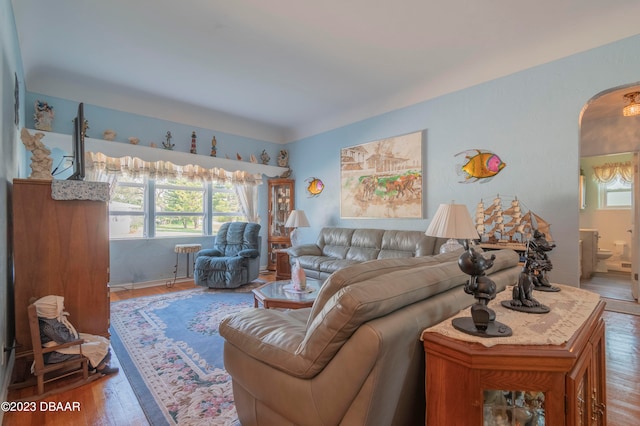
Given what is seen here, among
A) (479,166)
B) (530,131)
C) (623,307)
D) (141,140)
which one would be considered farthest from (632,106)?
(141,140)

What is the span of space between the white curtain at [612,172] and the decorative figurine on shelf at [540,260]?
19.5 feet

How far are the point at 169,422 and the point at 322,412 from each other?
46.3 inches

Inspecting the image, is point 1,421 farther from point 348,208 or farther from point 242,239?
point 348,208

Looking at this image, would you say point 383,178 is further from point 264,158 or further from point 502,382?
point 502,382

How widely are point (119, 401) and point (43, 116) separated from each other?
4001 mm

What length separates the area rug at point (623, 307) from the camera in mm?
3497

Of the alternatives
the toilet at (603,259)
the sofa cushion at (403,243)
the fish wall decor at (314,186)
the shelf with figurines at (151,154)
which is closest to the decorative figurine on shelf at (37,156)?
the shelf with figurines at (151,154)

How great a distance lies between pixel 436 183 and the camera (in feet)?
14.0

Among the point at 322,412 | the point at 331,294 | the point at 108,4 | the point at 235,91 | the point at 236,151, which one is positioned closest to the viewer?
the point at 322,412

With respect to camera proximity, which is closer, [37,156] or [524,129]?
[37,156]

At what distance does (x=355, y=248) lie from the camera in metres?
4.81

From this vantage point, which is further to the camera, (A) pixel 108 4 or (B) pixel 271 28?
(B) pixel 271 28

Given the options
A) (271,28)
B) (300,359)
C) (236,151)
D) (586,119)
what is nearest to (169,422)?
(300,359)

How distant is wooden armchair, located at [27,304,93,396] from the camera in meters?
1.97
